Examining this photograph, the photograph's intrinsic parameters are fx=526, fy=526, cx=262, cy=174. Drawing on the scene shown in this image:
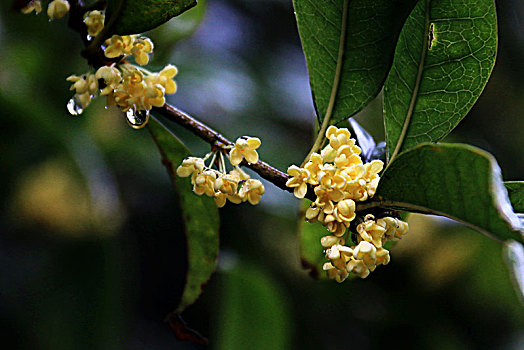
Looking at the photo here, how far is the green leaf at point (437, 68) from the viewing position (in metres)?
0.68

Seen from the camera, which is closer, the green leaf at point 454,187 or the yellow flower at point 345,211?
the green leaf at point 454,187

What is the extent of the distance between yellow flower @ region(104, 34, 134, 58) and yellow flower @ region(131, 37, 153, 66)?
2 cm

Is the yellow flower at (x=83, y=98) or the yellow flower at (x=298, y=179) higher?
the yellow flower at (x=298, y=179)

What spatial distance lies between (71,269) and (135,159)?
0.38 metres

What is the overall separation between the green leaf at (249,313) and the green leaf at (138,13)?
0.69 m

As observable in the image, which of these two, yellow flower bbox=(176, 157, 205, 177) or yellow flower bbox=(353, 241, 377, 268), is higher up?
yellow flower bbox=(353, 241, 377, 268)

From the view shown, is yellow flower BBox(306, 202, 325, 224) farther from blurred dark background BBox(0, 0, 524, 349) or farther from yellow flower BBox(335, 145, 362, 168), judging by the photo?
blurred dark background BBox(0, 0, 524, 349)

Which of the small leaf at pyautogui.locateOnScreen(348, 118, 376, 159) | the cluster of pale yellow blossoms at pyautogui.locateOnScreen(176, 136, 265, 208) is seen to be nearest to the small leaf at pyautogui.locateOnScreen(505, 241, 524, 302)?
the cluster of pale yellow blossoms at pyautogui.locateOnScreen(176, 136, 265, 208)

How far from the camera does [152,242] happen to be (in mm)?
1730

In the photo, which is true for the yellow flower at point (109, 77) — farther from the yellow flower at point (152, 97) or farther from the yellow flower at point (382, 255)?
the yellow flower at point (382, 255)

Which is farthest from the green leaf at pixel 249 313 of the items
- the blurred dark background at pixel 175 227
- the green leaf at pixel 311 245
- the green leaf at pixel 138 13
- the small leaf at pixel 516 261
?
the small leaf at pixel 516 261

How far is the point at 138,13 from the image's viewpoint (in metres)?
0.63

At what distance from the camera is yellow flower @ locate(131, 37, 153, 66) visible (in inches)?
27.1

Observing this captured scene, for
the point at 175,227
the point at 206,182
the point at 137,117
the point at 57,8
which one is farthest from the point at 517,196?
the point at 175,227
